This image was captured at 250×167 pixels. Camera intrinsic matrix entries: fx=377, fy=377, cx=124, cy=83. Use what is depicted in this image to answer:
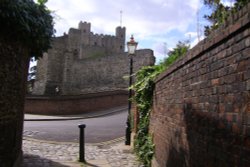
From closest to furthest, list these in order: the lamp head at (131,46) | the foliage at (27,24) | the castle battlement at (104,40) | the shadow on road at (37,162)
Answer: the foliage at (27,24)
the shadow on road at (37,162)
the lamp head at (131,46)
the castle battlement at (104,40)

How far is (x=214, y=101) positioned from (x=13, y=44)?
12.2ft

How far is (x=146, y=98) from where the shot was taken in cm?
1044

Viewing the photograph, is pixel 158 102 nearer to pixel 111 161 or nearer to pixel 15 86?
pixel 111 161

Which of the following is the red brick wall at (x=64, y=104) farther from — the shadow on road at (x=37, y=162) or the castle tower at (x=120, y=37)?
the castle tower at (x=120, y=37)

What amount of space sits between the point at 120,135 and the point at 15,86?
28.8 ft

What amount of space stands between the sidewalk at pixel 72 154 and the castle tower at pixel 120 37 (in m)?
54.9

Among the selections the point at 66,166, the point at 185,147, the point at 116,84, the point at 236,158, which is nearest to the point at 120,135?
the point at 66,166

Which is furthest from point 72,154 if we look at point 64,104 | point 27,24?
point 64,104

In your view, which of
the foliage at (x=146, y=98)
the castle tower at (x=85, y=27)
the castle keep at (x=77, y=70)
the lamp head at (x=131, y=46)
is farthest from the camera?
the castle tower at (x=85, y=27)

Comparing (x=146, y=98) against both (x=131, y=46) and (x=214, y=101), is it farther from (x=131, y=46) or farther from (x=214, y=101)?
(x=214, y=101)

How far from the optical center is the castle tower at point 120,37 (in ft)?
223

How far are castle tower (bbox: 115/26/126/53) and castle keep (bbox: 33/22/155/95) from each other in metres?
15.3

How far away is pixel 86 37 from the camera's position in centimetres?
7138

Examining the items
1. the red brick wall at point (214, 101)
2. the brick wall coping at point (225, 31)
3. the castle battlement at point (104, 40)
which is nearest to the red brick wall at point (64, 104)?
the red brick wall at point (214, 101)
